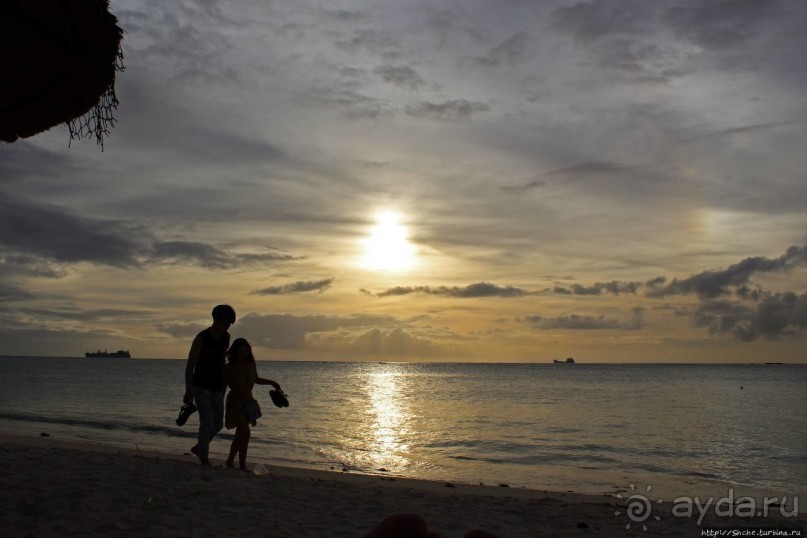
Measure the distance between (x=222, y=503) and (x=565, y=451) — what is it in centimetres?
1580

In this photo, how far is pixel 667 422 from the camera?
32.2 metres

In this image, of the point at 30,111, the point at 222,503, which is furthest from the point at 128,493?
the point at 30,111

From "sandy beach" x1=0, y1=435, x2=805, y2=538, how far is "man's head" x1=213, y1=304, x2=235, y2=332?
205 centimetres

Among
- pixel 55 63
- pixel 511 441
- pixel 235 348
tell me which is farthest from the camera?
pixel 511 441

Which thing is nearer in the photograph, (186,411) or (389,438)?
(186,411)

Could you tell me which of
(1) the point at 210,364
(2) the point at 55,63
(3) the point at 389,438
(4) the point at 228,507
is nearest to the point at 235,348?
(1) the point at 210,364

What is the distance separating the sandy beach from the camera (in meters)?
5.93

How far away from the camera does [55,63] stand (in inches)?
126

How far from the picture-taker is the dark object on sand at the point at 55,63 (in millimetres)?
2961

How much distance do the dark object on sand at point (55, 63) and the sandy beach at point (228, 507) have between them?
3770 millimetres

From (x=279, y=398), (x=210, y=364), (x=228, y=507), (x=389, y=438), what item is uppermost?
(x=210, y=364)

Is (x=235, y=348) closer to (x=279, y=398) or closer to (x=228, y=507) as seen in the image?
(x=279, y=398)

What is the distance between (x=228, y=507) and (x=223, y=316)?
2.63 m

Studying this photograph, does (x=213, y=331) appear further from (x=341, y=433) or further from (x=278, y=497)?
(x=341, y=433)
